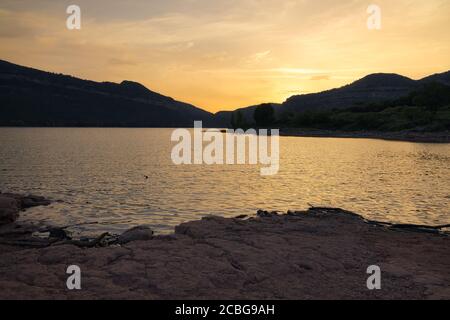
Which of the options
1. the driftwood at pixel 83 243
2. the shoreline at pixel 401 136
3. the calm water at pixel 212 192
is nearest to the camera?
the driftwood at pixel 83 243

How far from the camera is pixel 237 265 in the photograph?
14.0 m

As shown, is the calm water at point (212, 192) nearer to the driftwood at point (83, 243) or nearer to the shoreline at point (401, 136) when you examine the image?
the driftwood at point (83, 243)

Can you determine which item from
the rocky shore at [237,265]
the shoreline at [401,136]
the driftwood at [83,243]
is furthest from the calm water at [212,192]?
the shoreline at [401,136]

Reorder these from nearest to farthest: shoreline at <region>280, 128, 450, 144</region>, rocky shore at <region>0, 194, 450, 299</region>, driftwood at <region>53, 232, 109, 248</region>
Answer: rocky shore at <region>0, 194, 450, 299</region> < driftwood at <region>53, 232, 109, 248</region> < shoreline at <region>280, 128, 450, 144</region>

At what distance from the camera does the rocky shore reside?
38.3 ft

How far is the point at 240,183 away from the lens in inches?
1767

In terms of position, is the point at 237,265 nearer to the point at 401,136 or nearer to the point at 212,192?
the point at 212,192

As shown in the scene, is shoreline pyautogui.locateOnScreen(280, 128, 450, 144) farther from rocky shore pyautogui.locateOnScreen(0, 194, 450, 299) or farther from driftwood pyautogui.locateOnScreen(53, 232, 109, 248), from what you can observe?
driftwood pyautogui.locateOnScreen(53, 232, 109, 248)

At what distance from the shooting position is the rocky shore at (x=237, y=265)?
38.3 ft

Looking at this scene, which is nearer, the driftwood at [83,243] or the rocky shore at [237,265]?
the rocky shore at [237,265]

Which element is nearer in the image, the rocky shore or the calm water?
the rocky shore

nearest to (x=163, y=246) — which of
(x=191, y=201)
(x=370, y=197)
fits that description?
(x=191, y=201)

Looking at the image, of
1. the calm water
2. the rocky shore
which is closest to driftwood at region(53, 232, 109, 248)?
the rocky shore
